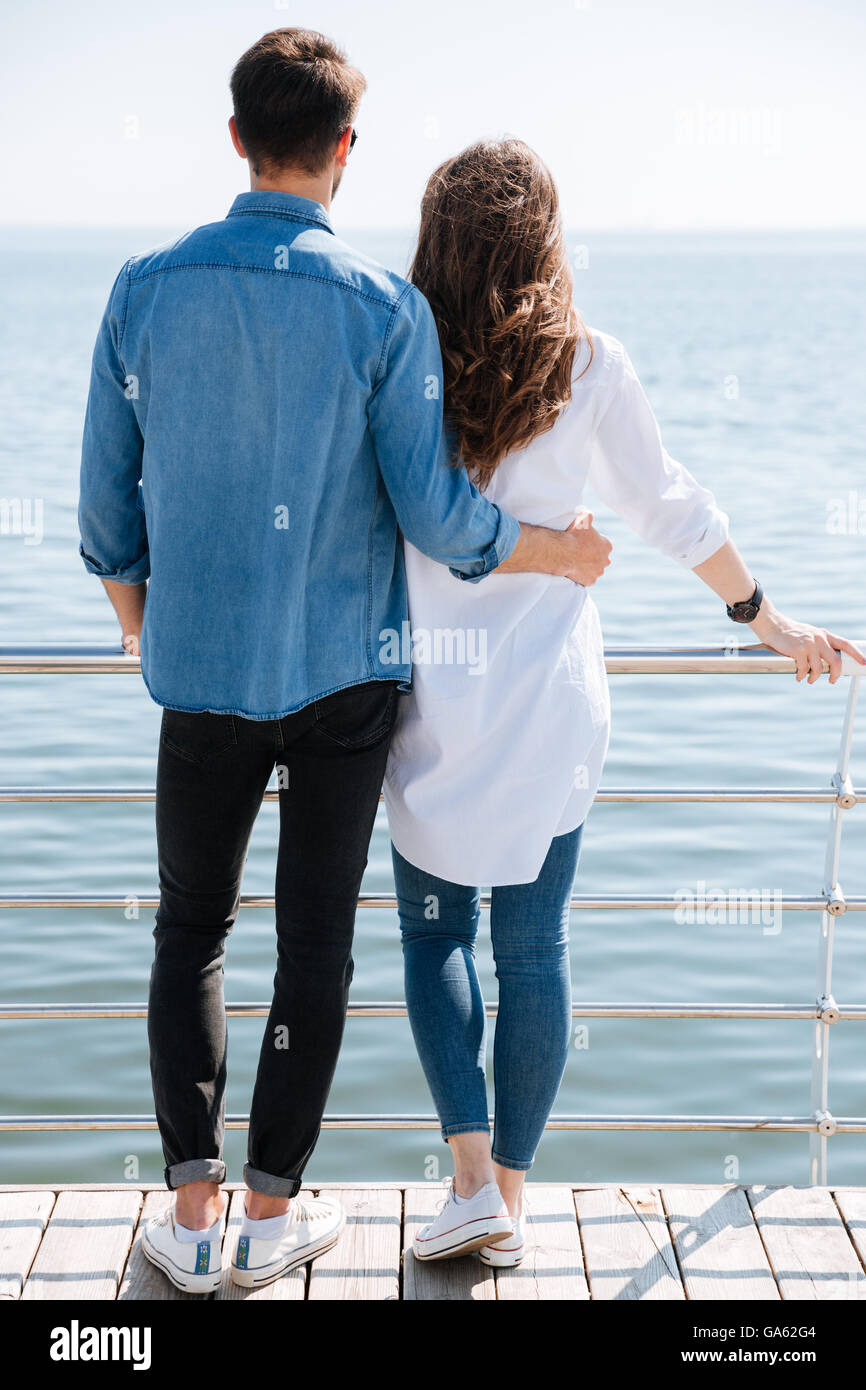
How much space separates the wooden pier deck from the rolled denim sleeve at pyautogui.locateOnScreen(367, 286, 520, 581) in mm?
951

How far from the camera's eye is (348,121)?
1.49 meters

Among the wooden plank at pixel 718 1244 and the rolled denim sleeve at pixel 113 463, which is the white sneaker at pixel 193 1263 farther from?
the rolled denim sleeve at pixel 113 463

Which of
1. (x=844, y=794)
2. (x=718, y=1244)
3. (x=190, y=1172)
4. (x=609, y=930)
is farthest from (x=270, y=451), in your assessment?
(x=609, y=930)

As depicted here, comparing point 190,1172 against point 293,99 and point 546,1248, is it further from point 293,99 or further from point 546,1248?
point 293,99

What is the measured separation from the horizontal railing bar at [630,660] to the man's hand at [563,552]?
0.29 metres

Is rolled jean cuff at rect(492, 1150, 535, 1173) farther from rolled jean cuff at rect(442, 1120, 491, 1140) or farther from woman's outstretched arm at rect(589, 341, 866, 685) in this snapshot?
woman's outstretched arm at rect(589, 341, 866, 685)

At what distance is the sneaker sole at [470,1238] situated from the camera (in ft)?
5.65

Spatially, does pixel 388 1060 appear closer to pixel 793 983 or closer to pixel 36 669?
pixel 793 983

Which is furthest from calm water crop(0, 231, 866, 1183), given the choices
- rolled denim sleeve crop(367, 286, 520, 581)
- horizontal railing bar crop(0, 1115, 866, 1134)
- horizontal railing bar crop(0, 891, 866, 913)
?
horizontal railing bar crop(0, 1115, 866, 1134)

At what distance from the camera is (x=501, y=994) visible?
1.76 metres

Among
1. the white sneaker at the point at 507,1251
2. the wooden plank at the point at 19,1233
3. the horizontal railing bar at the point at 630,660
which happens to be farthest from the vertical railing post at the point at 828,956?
the wooden plank at the point at 19,1233

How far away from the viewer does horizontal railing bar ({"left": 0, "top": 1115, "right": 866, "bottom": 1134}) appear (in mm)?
1982
